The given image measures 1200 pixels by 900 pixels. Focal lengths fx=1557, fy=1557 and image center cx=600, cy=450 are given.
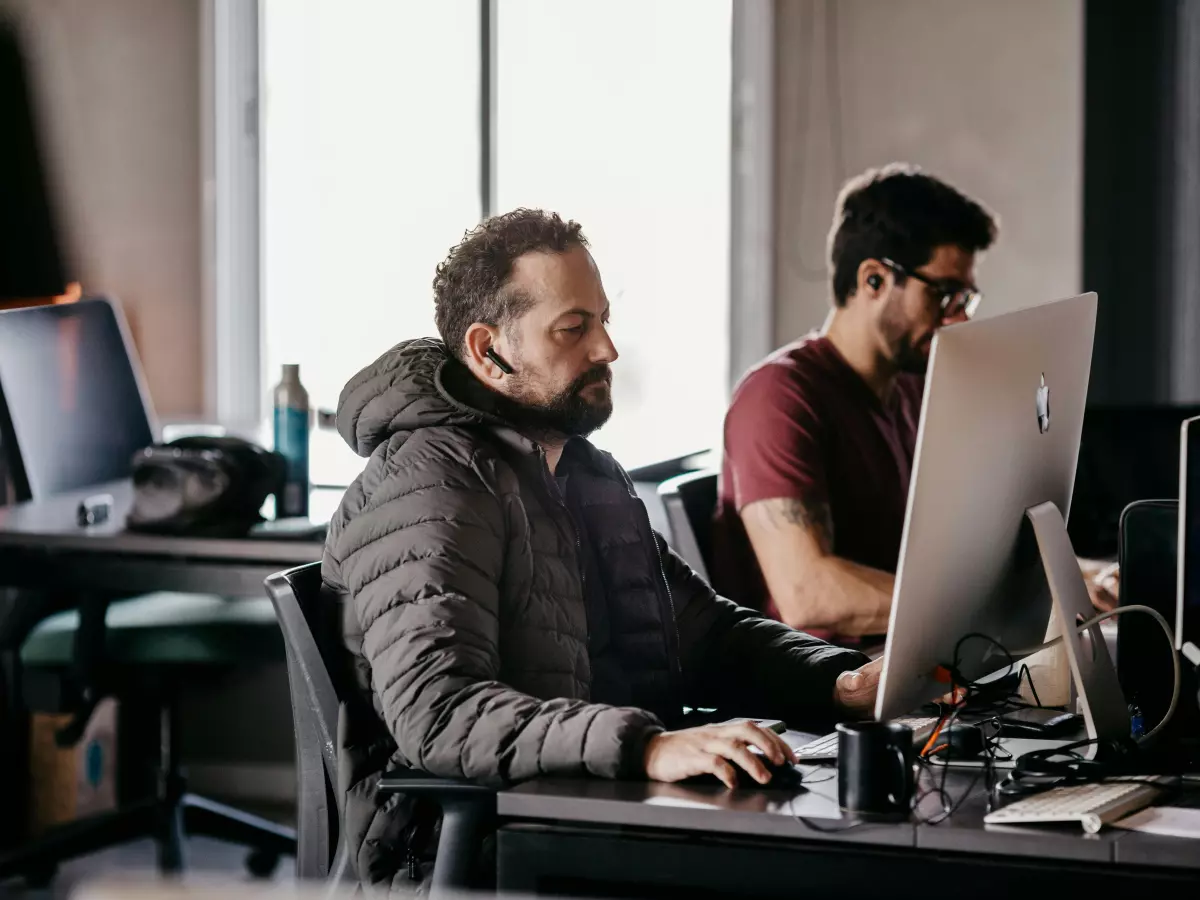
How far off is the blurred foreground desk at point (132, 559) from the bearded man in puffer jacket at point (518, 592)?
957mm

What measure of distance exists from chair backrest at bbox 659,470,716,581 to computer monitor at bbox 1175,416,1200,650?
98cm

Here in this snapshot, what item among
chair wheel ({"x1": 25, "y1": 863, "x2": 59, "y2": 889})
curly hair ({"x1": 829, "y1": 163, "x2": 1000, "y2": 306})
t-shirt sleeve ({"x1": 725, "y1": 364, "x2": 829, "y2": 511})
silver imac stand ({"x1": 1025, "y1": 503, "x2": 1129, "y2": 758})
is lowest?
chair wheel ({"x1": 25, "y1": 863, "x2": 59, "y2": 889})

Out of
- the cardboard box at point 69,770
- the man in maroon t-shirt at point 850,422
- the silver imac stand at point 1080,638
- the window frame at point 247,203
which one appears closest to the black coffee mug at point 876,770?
the silver imac stand at point 1080,638

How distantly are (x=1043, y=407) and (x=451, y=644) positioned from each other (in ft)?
2.15

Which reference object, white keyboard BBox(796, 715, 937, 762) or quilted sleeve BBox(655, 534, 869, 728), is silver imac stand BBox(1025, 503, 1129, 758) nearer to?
white keyboard BBox(796, 715, 937, 762)

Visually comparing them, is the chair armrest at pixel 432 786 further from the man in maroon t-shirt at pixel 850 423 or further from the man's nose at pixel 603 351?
the man in maroon t-shirt at pixel 850 423

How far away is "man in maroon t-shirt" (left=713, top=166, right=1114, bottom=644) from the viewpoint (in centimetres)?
246

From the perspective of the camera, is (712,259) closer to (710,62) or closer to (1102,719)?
(710,62)

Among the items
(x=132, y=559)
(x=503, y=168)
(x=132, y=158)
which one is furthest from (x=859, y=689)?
(x=132, y=158)

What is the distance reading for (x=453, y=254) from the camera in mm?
1925

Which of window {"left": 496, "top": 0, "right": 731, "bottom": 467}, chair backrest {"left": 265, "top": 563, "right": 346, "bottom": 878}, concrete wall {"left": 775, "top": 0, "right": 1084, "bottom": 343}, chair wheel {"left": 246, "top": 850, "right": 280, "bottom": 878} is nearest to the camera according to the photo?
chair backrest {"left": 265, "top": 563, "right": 346, "bottom": 878}

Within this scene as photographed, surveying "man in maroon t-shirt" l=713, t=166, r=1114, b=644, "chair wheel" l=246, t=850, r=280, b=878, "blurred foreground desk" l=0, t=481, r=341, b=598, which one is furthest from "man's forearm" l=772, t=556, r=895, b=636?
"chair wheel" l=246, t=850, r=280, b=878

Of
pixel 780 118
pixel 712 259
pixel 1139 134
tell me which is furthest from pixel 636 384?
pixel 1139 134

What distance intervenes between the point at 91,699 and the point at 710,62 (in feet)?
7.26
